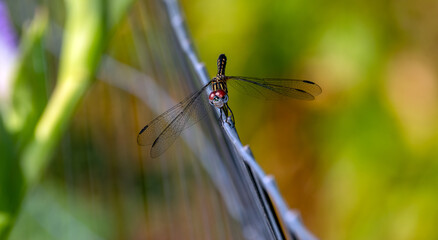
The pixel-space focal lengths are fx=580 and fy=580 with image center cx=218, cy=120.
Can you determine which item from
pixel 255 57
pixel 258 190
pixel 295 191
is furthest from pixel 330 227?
pixel 258 190

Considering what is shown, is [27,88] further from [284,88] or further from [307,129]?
[307,129]

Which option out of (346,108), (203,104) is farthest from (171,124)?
(346,108)

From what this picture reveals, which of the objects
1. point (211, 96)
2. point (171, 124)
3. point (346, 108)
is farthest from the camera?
point (346, 108)

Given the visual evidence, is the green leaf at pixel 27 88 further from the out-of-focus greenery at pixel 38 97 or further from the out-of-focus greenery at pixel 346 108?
the out-of-focus greenery at pixel 346 108

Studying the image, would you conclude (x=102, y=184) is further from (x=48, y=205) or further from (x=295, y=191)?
(x=295, y=191)

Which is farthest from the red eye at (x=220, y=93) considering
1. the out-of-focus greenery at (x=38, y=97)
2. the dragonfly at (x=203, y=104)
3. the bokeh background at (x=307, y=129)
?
the bokeh background at (x=307, y=129)

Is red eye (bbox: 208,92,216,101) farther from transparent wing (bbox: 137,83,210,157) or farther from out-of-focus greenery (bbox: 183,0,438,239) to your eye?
out-of-focus greenery (bbox: 183,0,438,239)

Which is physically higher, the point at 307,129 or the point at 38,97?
the point at 307,129
